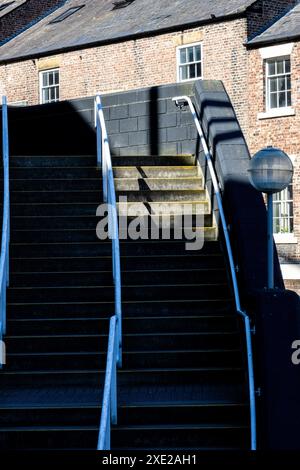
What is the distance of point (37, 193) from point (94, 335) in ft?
9.77

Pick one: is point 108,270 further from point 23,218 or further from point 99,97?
point 99,97

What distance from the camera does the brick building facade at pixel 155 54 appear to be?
26.0 metres

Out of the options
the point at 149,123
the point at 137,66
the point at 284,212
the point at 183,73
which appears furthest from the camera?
the point at 137,66

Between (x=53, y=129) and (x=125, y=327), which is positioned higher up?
(x=53, y=129)

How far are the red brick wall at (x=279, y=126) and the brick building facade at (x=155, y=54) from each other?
2 centimetres

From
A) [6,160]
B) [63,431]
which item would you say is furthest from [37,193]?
[63,431]

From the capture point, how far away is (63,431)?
8.70 m

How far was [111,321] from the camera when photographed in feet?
29.8

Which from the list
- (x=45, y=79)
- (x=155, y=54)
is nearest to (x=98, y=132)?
(x=155, y=54)

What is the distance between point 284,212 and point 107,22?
8972 mm

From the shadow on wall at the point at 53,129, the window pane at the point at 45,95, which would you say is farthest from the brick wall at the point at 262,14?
the shadow on wall at the point at 53,129

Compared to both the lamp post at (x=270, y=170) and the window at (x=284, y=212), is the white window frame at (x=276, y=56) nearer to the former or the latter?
the window at (x=284, y=212)

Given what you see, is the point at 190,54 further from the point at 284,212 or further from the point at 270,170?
the point at 270,170

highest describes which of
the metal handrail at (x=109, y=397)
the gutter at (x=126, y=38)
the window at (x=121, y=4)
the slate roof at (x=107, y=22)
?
the window at (x=121, y=4)
